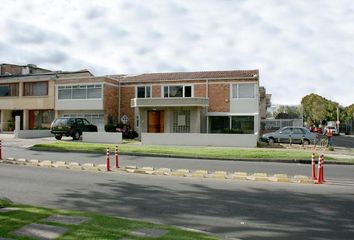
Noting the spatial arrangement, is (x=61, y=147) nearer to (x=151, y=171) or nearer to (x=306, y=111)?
(x=151, y=171)

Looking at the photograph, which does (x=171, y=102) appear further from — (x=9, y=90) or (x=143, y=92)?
(x=9, y=90)

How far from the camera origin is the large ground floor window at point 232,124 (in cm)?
3275

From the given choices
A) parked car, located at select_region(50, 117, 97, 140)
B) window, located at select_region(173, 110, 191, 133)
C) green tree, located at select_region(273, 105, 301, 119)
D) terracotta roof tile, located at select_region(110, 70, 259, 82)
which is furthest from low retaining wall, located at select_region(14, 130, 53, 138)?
green tree, located at select_region(273, 105, 301, 119)

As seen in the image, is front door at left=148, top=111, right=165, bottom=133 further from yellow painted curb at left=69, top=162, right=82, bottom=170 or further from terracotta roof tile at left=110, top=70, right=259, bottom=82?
yellow painted curb at left=69, top=162, right=82, bottom=170

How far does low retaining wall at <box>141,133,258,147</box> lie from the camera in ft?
86.2

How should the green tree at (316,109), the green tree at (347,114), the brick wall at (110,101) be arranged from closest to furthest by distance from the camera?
the brick wall at (110,101), the green tree at (316,109), the green tree at (347,114)

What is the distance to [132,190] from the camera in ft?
33.6

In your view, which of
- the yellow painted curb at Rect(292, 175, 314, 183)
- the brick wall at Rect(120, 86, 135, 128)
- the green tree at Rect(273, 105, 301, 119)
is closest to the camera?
the yellow painted curb at Rect(292, 175, 314, 183)

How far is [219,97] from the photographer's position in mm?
33844

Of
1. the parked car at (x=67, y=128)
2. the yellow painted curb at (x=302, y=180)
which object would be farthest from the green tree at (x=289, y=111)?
the yellow painted curb at (x=302, y=180)

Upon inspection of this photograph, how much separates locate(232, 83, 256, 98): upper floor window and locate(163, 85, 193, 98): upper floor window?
400 cm

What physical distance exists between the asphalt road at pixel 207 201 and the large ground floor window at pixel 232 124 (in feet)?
68.9

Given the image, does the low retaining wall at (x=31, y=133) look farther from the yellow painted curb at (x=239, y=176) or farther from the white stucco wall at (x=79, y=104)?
the yellow painted curb at (x=239, y=176)

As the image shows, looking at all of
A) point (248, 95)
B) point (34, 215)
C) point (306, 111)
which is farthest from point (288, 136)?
point (306, 111)
